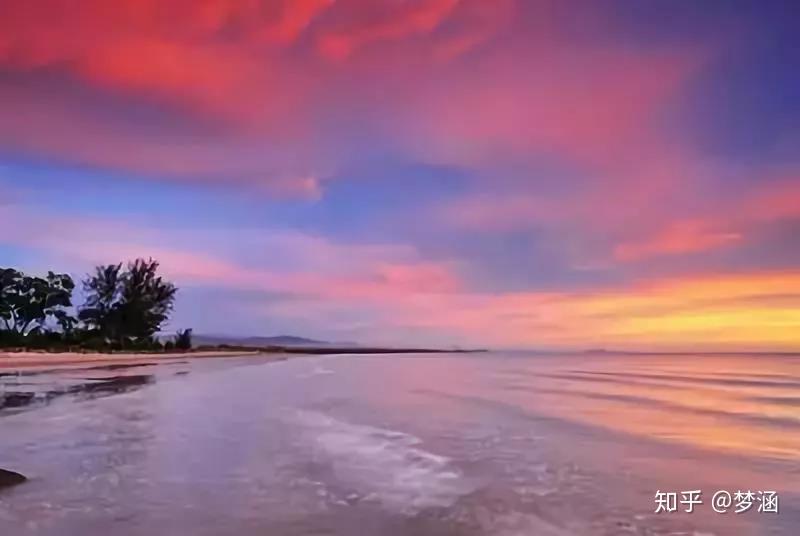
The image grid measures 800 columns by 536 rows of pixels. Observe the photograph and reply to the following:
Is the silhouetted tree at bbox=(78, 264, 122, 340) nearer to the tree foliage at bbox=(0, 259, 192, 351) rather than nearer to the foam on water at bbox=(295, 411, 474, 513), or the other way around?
the tree foliage at bbox=(0, 259, 192, 351)

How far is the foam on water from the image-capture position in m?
7.69

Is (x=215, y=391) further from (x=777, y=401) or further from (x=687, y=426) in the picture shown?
(x=777, y=401)

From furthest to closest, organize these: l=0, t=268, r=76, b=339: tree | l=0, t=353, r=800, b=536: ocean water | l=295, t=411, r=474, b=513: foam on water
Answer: l=0, t=268, r=76, b=339: tree, l=295, t=411, r=474, b=513: foam on water, l=0, t=353, r=800, b=536: ocean water

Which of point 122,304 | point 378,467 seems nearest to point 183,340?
point 122,304

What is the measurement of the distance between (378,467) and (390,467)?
17cm

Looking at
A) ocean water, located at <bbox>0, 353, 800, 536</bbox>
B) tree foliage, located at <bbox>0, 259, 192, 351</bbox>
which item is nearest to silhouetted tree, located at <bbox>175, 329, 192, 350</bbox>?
tree foliage, located at <bbox>0, 259, 192, 351</bbox>

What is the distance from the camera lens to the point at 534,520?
22.2 ft

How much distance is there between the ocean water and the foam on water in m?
0.03

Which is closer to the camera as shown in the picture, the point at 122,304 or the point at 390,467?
the point at 390,467

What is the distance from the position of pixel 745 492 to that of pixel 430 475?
3858 millimetres

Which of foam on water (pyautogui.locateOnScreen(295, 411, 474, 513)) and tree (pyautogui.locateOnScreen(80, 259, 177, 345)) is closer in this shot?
foam on water (pyautogui.locateOnScreen(295, 411, 474, 513))

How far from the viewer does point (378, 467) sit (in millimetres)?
9547

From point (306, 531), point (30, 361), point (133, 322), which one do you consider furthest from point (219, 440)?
point (133, 322)

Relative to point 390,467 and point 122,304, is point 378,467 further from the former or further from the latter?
point 122,304
